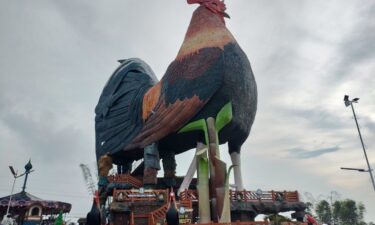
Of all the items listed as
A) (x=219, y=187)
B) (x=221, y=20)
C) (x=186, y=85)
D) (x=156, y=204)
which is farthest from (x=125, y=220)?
(x=221, y=20)

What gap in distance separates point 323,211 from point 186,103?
42661mm

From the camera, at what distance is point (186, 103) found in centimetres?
1727

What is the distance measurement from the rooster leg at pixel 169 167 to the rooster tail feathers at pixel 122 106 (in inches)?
133

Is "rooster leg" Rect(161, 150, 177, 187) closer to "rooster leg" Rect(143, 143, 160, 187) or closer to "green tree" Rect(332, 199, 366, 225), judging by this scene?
"rooster leg" Rect(143, 143, 160, 187)

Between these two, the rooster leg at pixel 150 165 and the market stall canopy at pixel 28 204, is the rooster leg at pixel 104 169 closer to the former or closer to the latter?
the market stall canopy at pixel 28 204

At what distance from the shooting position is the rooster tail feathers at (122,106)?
836 inches

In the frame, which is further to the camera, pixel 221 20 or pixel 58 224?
pixel 221 20

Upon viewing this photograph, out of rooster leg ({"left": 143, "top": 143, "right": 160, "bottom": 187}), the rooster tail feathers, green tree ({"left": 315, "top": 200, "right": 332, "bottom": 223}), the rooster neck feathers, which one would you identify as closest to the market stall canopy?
the rooster tail feathers

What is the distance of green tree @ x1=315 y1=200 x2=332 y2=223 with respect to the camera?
161ft

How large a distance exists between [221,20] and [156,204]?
41.6ft

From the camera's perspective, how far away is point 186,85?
58.0ft

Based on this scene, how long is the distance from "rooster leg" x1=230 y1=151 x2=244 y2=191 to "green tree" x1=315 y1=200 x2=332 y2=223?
35931 millimetres

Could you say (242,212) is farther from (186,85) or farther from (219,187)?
(186,85)

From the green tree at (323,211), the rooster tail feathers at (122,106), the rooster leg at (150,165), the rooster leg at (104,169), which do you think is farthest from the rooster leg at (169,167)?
the green tree at (323,211)
